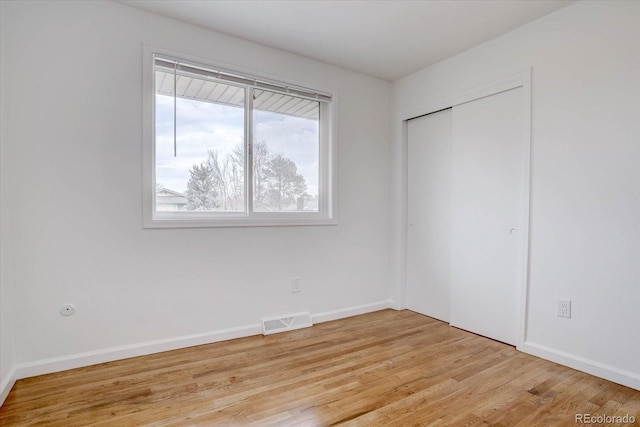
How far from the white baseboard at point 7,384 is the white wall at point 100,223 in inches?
2.5

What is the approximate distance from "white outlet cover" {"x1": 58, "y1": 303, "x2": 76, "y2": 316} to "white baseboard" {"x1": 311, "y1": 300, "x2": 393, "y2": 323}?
1.87 meters

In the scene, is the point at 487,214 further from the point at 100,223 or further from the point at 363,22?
the point at 100,223

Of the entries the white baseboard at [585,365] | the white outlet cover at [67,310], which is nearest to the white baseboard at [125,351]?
the white outlet cover at [67,310]

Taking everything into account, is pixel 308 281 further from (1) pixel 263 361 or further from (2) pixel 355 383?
(2) pixel 355 383

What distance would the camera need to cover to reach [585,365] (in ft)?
7.39

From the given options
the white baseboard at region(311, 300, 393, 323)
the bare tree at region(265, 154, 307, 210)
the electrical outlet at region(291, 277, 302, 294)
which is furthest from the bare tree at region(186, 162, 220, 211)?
the white baseboard at region(311, 300, 393, 323)

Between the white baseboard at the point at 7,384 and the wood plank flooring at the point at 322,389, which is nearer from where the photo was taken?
the wood plank flooring at the point at 322,389

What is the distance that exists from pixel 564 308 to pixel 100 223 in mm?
3275

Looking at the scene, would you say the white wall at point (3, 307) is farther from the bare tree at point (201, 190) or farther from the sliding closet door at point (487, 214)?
the sliding closet door at point (487, 214)

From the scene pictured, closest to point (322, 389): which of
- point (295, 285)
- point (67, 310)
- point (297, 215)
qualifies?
point (295, 285)

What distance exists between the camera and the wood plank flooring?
1.74 metres

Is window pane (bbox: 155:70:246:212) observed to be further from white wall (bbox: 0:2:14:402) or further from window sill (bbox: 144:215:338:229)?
white wall (bbox: 0:2:14:402)

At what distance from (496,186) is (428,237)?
0.88 meters

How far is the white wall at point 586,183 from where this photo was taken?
2.10 metres
